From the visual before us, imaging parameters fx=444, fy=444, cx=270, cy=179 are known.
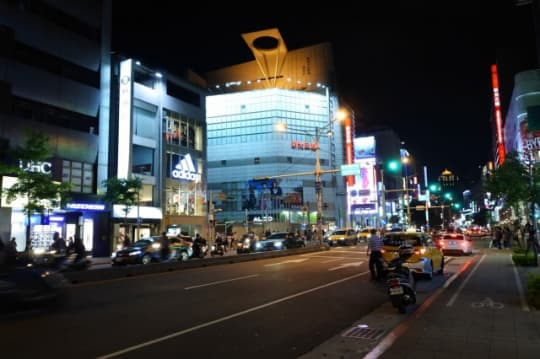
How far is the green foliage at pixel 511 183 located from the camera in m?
27.7

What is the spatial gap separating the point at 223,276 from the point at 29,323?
30.4ft

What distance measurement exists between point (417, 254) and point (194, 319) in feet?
29.2

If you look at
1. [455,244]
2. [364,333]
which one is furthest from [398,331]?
[455,244]

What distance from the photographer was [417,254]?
15.2 m

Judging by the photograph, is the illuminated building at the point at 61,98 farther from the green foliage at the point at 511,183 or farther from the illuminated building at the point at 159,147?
the green foliage at the point at 511,183

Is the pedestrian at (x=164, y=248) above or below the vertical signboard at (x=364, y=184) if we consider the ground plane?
below

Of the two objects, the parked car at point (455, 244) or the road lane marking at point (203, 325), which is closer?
the road lane marking at point (203, 325)

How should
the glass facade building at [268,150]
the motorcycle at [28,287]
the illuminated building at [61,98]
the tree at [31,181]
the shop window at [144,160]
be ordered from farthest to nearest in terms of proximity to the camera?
the glass facade building at [268,150] → the shop window at [144,160] → the illuminated building at [61,98] → the tree at [31,181] → the motorcycle at [28,287]

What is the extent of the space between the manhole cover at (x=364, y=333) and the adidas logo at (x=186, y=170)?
1549 inches

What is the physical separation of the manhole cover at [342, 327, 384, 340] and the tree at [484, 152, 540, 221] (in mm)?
21492

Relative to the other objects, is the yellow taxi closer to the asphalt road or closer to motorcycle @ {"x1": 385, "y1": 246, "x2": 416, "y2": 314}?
the asphalt road

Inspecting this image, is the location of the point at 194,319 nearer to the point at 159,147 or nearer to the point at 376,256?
the point at 376,256

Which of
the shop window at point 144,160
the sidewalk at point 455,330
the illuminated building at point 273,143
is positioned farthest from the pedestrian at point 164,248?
the illuminated building at point 273,143

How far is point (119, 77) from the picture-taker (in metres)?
39.9
